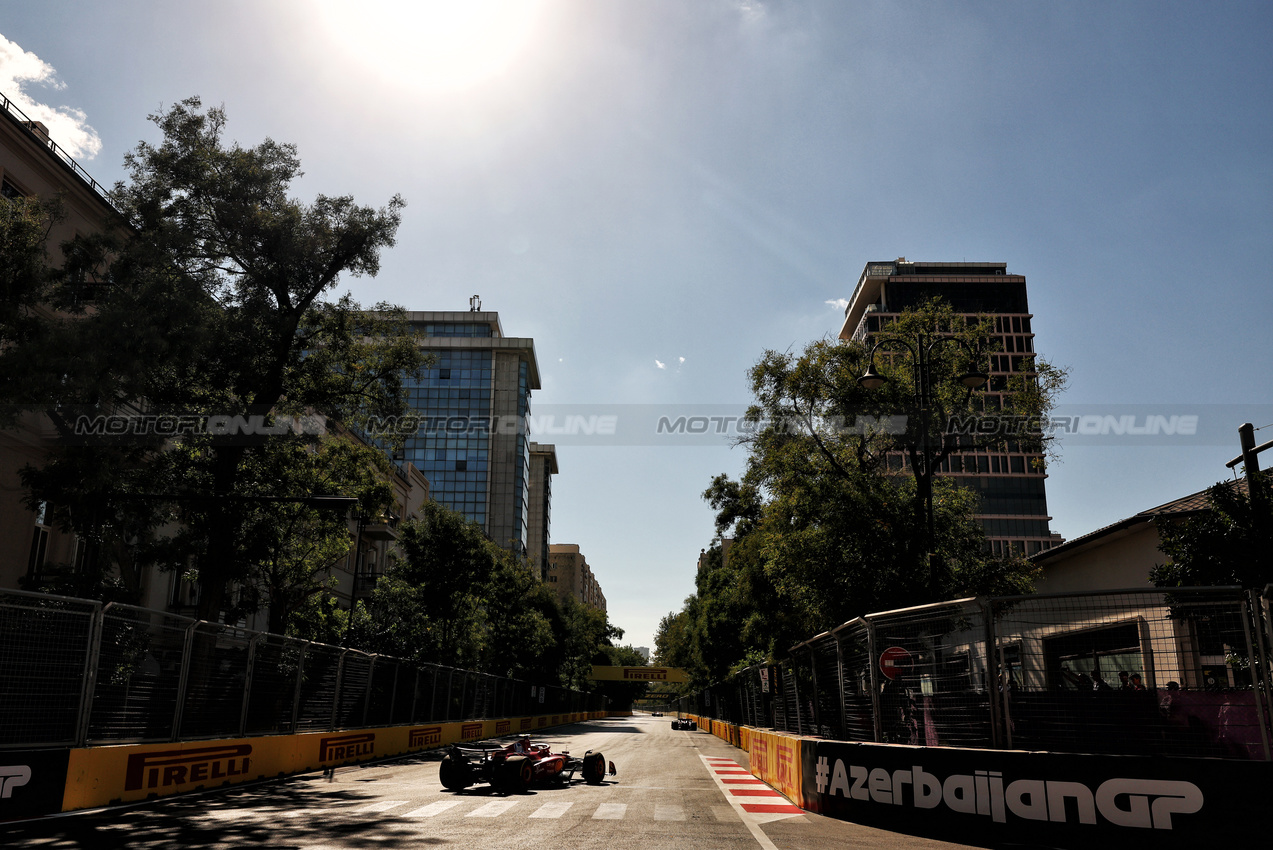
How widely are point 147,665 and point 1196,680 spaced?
1337cm

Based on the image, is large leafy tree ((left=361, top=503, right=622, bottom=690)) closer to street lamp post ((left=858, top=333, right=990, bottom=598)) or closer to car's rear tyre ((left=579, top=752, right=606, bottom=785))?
car's rear tyre ((left=579, top=752, right=606, bottom=785))

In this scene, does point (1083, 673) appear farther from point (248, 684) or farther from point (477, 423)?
point (477, 423)

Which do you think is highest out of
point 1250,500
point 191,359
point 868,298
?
point 868,298

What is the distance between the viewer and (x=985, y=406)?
22.8 m

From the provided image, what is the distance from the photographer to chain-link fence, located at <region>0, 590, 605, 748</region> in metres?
9.94

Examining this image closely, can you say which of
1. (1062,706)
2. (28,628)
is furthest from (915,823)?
(28,628)

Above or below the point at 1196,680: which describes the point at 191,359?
above

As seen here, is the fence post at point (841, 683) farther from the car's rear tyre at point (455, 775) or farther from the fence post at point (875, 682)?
the car's rear tyre at point (455, 775)

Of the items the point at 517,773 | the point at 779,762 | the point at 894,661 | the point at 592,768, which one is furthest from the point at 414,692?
the point at 894,661

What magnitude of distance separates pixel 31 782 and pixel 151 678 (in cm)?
246

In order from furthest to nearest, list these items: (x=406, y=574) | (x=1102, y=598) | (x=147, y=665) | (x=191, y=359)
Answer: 1. (x=406, y=574)
2. (x=191, y=359)
3. (x=147, y=665)
4. (x=1102, y=598)

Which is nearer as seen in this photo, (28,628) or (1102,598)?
(1102,598)

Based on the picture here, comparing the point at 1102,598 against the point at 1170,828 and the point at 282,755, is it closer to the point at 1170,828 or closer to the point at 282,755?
the point at 1170,828

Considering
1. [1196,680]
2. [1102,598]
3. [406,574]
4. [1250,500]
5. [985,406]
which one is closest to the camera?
[1196,680]
